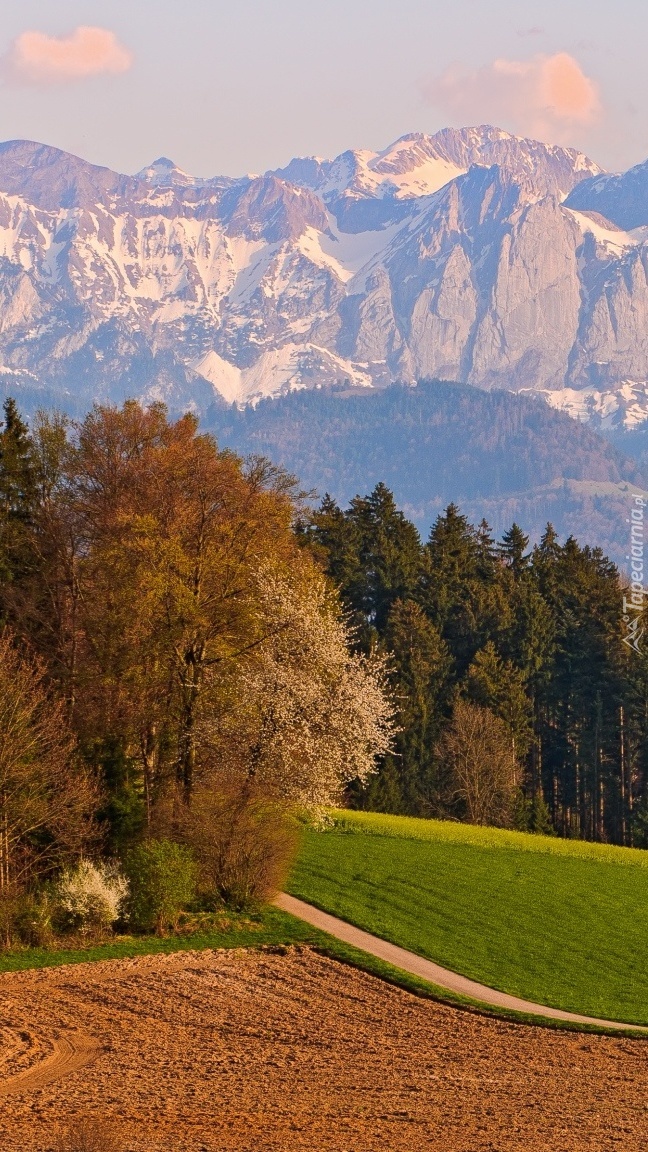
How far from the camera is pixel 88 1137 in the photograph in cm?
2375

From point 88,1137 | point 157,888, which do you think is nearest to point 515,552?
point 157,888

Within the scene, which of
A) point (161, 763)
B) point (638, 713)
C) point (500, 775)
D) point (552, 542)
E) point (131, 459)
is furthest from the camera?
point (552, 542)

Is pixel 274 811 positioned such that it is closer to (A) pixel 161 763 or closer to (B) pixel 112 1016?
(A) pixel 161 763

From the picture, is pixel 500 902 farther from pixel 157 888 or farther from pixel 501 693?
pixel 501 693

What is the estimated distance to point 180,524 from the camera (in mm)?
47031

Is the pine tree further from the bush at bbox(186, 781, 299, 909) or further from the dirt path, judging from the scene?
the dirt path

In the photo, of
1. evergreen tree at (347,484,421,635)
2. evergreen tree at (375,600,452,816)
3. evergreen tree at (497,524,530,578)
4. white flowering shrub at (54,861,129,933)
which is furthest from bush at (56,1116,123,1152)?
evergreen tree at (497,524,530,578)

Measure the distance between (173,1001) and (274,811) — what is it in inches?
433

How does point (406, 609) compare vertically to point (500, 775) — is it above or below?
above

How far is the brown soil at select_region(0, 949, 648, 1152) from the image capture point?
24734 millimetres

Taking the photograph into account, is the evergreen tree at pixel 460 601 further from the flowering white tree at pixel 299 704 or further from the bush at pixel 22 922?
the bush at pixel 22 922

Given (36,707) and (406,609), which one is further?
(406,609)

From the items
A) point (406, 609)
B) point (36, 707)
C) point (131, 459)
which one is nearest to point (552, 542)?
point (406, 609)

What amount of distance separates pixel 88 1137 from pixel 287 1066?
6.12 meters
